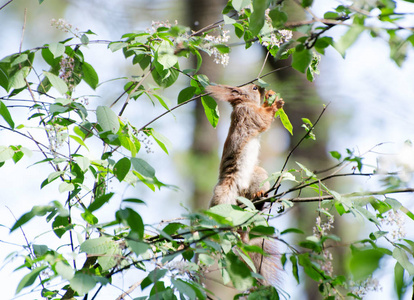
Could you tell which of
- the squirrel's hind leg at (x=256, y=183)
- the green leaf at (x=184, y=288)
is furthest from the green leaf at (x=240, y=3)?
the squirrel's hind leg at (x=256, y=183)

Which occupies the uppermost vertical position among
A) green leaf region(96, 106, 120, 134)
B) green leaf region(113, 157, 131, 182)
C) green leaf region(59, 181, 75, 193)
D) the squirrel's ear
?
green leaf region(96, 106, 120, 134)

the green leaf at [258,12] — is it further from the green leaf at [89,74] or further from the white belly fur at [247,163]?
the white belly fur at [247,163]

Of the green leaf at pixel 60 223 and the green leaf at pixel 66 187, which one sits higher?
the green leaf at pixel 66 187

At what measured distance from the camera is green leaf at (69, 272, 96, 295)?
1234 mm

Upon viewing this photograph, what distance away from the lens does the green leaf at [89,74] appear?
2.18 meters

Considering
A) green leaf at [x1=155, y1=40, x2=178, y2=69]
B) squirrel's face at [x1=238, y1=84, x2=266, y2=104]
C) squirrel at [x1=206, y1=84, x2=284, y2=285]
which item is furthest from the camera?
squirrel's face at [x1=238, y1=84, x2=266, y2=104]

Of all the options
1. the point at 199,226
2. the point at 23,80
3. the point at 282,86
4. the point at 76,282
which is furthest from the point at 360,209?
the point at 282,86

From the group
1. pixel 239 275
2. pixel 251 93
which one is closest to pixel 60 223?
pixel 239 275

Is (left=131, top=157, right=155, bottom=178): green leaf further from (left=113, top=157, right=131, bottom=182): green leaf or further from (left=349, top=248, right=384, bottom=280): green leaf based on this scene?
(left=349, top=248, right=384, bottom=280): green leaf

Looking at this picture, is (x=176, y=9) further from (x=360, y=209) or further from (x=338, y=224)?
(x=360, y=209)

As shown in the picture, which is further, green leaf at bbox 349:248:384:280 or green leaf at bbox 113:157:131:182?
green leaf at bbox 113:157:131:182

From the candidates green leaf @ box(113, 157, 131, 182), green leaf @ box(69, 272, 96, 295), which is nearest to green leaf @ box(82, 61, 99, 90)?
green leaf @ box(113, 157, 131, 182)

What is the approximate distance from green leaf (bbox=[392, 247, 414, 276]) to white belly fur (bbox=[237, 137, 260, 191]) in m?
1.69

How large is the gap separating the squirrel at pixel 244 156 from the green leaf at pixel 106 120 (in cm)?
135
